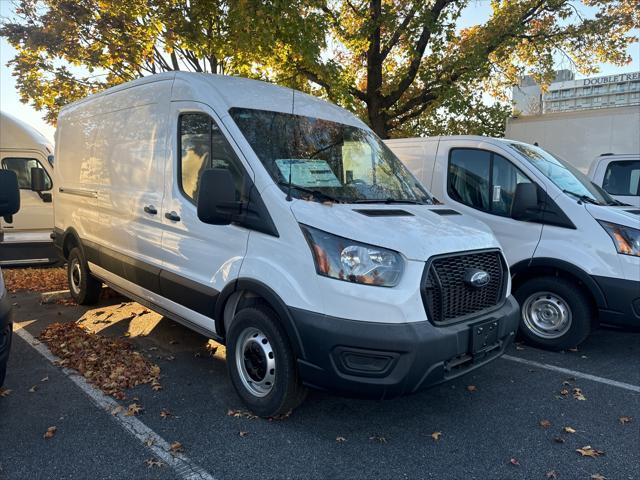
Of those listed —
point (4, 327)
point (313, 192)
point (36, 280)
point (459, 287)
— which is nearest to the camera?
point (459, 287)

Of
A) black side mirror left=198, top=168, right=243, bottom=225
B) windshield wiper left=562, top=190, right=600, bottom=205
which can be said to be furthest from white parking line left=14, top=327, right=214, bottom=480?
windshield wiper left=562, top=190, right=600, bottom=205

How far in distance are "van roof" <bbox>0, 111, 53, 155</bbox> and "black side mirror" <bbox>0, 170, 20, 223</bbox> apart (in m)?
5.90

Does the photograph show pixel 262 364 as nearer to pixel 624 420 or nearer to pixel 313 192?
pixel 313 192

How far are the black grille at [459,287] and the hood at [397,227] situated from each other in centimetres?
8

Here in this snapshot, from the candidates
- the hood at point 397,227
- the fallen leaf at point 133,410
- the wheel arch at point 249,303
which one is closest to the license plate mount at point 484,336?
the hood at point 397,227

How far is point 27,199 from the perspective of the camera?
8.39m

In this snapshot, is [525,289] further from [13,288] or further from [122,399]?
[13,288]

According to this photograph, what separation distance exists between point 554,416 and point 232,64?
30.7 ft

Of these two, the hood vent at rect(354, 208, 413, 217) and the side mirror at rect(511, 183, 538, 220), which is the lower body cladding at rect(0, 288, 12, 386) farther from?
the side mirror at rect(511, 183, 538, 220)

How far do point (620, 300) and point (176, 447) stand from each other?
4.06 metres

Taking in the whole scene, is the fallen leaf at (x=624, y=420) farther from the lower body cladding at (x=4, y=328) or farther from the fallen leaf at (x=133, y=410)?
the lower body cladding at (x=4, y=328)

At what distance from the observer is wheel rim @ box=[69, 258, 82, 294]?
6288 mm

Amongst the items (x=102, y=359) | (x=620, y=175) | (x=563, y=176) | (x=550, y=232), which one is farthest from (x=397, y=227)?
(x=620, y=175)

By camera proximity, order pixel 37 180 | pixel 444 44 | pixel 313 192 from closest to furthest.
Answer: pixel 313 192 → pixel 37 180 → pixel 444 44
